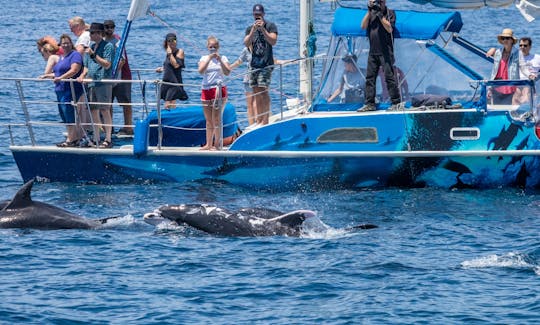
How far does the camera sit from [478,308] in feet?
41.8

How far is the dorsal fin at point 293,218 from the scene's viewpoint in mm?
15346

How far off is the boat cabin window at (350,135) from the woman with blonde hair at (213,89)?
1848 millimetres

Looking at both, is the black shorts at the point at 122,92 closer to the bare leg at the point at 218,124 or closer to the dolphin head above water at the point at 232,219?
the bare leg at the point at 218,124

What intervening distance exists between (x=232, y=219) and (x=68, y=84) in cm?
555

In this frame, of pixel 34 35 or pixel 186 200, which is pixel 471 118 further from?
pixel 34 35

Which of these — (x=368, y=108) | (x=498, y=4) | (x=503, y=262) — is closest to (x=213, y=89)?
(x=368, y=108)

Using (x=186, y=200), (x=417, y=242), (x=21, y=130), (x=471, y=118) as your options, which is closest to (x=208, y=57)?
(x=186, y=200)

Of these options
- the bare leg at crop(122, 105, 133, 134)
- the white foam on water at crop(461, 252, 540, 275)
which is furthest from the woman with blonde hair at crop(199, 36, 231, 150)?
the white foam on water at crop(461, 252, 540, 275)

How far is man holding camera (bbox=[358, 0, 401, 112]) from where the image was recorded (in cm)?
1925

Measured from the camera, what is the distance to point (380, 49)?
63.3 ft

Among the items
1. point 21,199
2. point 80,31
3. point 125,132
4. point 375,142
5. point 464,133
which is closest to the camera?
point 21,199

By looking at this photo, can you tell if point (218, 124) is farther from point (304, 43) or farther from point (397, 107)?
point (397, 107)

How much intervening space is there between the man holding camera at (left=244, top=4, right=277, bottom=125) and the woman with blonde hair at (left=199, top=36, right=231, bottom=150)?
0.57m

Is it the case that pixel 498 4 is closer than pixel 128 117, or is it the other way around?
pixel 498 4
